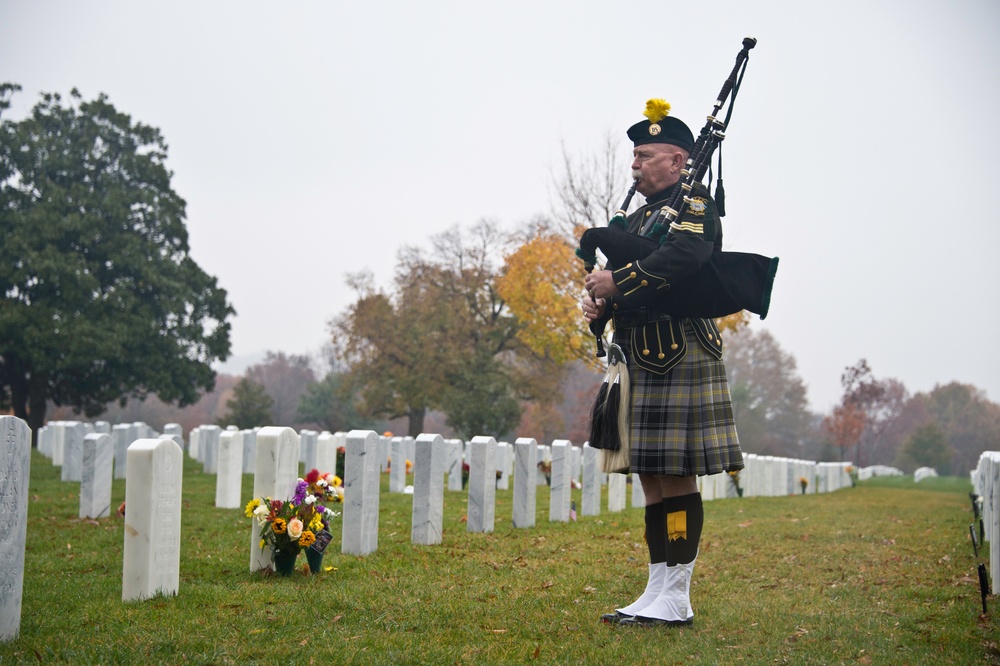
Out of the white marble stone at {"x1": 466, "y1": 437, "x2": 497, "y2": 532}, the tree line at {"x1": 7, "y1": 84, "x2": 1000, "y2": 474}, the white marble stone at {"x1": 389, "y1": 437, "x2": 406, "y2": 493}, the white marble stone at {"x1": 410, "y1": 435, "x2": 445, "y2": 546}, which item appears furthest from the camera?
the tree line at {"x1": 7, "y1": 84, "x2": 1000, "y2": 474}

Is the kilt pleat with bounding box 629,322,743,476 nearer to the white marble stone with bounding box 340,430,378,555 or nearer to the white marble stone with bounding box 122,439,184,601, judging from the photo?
the white marble stone with bounding box 122,439,184,601

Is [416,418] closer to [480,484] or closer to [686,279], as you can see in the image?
[480,484]

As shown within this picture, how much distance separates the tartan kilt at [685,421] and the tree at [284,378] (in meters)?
75.1

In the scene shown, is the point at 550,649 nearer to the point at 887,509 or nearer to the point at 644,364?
the point at 644,364

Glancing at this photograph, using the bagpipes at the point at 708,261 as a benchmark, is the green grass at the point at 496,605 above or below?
below

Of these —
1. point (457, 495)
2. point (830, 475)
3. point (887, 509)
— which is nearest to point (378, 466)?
point (457, 495)

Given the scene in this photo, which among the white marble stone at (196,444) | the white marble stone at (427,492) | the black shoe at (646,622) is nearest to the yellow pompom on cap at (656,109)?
the black shoe at (646,622)

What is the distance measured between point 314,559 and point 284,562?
197 millimetres

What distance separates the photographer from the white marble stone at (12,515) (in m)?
3.78

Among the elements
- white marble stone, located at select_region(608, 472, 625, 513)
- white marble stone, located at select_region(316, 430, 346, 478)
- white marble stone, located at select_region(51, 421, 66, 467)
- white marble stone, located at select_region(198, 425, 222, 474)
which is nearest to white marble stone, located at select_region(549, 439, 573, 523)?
white marble stone, located at select_region(608, 472, 625, 513)

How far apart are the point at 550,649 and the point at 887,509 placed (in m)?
14.2

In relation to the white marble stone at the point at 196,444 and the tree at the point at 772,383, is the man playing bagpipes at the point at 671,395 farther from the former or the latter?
the tree at the point at 772,383

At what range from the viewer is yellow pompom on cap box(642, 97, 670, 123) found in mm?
4812

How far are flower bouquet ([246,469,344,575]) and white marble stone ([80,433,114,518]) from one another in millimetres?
4570
